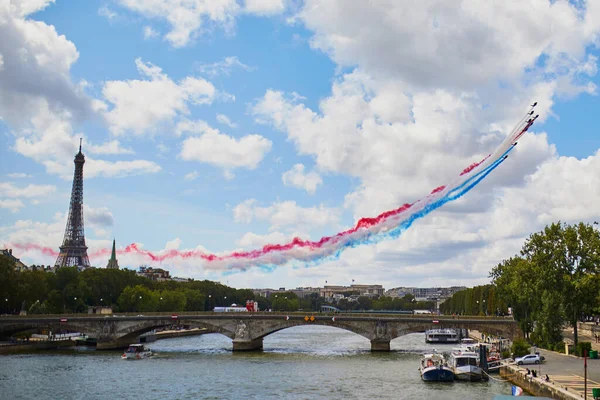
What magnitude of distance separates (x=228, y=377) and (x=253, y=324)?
3251cm

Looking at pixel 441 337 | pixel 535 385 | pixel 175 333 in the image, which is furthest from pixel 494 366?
pixel 175 333

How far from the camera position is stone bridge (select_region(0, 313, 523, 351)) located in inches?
3575

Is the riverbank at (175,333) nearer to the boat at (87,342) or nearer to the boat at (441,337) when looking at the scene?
the boat at (87,342)

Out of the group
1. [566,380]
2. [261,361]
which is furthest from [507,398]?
[261,361]

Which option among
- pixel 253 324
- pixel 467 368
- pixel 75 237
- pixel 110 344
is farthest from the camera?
pixel 75 237

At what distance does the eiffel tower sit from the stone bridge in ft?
296

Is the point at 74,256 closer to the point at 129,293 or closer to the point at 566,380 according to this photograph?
the point at 129,293

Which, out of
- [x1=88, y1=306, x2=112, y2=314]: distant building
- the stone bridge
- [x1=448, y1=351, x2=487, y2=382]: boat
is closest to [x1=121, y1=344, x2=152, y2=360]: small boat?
the stone bridge

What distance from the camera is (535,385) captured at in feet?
160

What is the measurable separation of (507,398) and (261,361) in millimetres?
44975

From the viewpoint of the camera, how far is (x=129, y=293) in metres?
143

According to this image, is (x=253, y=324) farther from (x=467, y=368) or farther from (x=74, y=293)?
(x=74, y=293)

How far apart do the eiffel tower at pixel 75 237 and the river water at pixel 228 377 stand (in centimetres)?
10657

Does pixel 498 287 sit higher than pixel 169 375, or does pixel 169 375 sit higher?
pixel 498 287
